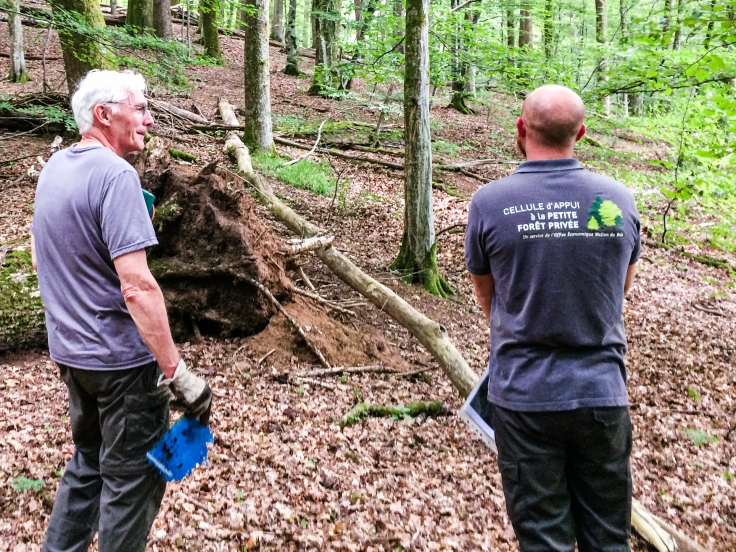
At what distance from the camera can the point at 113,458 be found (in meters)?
2.41

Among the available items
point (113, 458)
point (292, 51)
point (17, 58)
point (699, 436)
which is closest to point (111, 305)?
point (113, 458)

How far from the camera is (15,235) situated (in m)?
6.91

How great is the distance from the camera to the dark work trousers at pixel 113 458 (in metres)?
2.40

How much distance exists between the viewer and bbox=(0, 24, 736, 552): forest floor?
345cm

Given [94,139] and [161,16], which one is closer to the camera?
[94,139]

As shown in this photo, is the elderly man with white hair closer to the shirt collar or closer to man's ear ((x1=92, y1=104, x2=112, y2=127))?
man's ear ((x1=92, y1=104, x2=112, y2=127))

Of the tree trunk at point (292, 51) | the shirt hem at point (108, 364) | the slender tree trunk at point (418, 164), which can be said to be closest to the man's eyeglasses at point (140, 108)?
the shirt hem at point (108, 364)

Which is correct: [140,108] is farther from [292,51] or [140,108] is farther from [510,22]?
[510,22]

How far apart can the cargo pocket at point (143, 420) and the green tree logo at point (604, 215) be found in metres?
2.01

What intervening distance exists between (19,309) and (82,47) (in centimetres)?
467

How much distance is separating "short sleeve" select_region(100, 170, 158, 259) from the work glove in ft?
1.82

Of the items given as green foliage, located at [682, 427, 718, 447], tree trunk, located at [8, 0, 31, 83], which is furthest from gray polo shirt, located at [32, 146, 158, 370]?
tree trunk, located at [8, 0, 31, 83]

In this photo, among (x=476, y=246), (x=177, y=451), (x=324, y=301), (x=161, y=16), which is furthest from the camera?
(x=161, y=16)

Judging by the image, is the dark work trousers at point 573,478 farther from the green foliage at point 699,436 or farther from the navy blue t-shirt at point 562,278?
the green foliage at point 699,436
